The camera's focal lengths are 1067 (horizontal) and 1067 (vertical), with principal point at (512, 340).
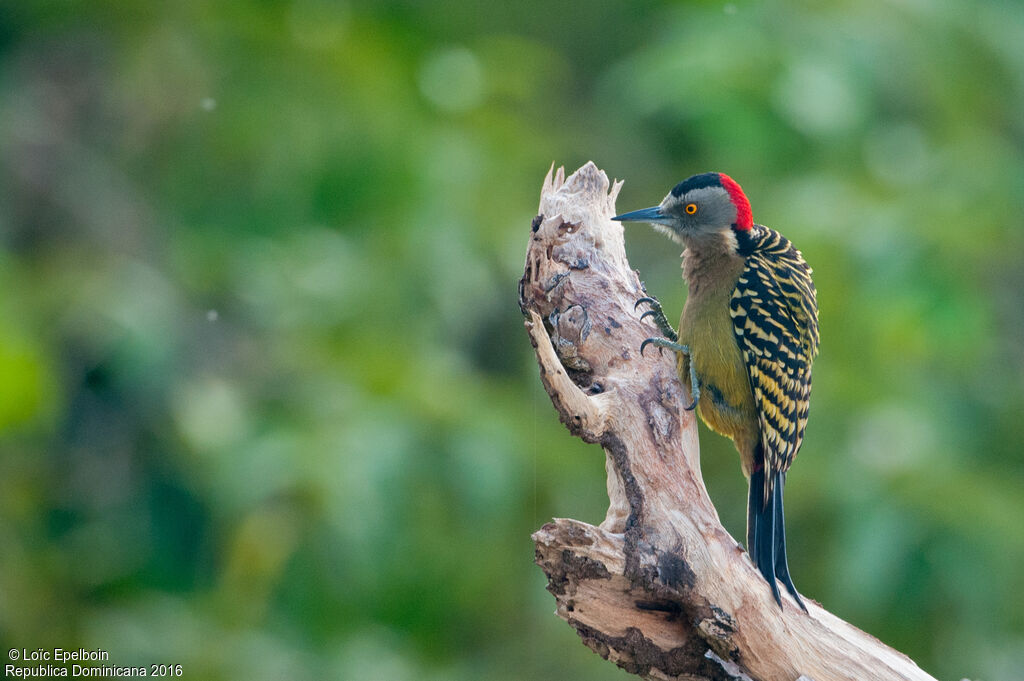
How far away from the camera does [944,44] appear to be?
7.81 meters

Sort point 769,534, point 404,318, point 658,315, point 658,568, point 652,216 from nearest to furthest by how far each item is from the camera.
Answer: point 658,568 < point 769,534 < point 658,315 < point 652,216 < point 404,318

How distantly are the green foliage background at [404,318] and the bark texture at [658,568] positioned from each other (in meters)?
3.05

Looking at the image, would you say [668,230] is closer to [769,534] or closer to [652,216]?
[652,216]

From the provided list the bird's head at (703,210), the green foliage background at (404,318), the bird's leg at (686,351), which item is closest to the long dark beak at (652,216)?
the bird's head at (703,210)

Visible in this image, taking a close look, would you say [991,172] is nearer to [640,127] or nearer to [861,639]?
[640,127]

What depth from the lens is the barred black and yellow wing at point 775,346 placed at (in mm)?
3301

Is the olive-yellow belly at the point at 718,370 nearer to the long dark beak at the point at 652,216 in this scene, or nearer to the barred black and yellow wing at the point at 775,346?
the barred black and yellow wing at the point at 775,346

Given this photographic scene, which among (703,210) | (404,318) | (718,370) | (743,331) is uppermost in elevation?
(404,318)

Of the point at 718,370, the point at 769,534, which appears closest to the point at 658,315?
the point at 718,370

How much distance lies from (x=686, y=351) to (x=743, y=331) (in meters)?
0.20

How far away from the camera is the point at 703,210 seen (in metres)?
3.31

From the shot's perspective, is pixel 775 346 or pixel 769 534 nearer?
pixel 769 534

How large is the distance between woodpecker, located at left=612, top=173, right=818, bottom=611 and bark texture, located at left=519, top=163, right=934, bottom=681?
0.94ft

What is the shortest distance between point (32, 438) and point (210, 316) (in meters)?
1.55
